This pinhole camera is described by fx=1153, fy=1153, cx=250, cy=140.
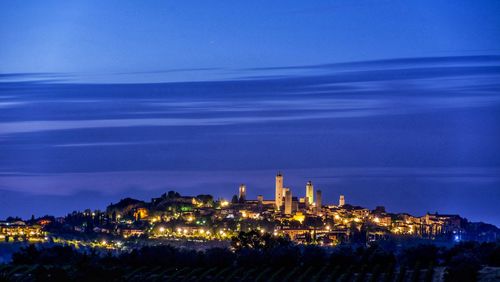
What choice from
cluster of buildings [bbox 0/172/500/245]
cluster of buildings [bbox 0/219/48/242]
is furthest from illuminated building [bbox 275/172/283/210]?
cluster of buildings [bbox 0/219/48/242]

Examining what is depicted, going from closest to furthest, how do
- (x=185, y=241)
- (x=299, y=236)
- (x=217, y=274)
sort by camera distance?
(x=217, y=274), (x=185, y=241), (x=299, y=236)

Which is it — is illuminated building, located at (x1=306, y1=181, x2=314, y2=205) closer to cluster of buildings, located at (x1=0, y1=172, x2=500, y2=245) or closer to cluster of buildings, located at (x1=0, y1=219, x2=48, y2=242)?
cluster of buildings, located at (x1=0, y1=172, x2=500, y2=245)

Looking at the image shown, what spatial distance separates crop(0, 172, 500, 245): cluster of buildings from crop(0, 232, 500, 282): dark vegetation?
5300 cm

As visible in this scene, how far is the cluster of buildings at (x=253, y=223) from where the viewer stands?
120875 millimetres

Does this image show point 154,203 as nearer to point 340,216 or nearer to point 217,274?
point 340,216

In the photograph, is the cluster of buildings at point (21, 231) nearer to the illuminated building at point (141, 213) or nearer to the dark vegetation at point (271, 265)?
the illuminated building at point (141, 213)

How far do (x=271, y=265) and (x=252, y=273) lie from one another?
3192 mm

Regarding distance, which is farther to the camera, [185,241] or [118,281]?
[185,241]

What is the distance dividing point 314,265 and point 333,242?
57985mm

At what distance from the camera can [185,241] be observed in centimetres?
11012

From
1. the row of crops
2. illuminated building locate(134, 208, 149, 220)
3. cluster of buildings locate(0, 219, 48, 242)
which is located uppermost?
illuminated building locate(134, 208, 149, 220)

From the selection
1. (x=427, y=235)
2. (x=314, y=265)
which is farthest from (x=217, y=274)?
(x=427, y=235)

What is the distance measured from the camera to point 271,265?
5409cm

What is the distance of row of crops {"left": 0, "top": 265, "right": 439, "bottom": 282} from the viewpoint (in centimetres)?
4741
